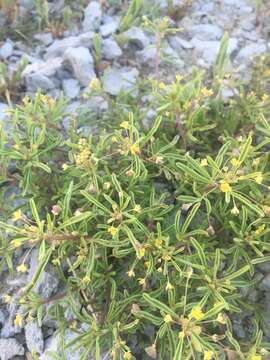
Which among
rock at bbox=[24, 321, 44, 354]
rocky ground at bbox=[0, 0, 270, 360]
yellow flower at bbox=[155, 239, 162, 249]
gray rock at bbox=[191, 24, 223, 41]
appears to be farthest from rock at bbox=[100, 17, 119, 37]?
rock at bbox=[24, 321, 44, 354]

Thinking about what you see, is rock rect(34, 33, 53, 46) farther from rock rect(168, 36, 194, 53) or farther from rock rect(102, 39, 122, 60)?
rock rect(168, 36, 194, 53)

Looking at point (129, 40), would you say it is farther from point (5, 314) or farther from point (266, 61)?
point (5, 314)

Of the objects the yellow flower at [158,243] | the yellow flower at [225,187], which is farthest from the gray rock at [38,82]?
the yellow flower at [225,187]

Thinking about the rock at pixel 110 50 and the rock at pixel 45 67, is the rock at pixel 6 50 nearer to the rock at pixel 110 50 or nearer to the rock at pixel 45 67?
the rock at pixel 45 67

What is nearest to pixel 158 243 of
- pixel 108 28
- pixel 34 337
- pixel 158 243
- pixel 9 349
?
pixel 158 243

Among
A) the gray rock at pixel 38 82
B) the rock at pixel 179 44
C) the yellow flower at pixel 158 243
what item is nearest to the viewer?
the yellow flower at pixel 158 243

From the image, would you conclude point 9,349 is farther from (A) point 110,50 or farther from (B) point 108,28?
(B) point 108,28

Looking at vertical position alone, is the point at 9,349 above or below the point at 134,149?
below
